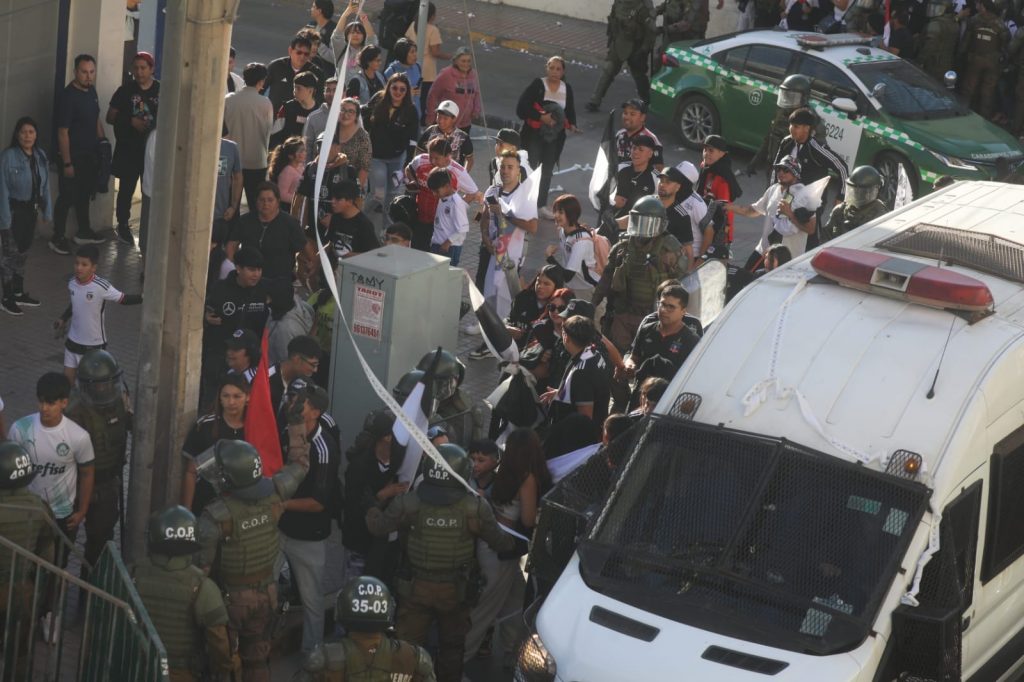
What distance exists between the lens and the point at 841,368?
7746 millimetres

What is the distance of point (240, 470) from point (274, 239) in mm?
4487

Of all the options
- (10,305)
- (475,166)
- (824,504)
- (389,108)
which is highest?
(824,504)

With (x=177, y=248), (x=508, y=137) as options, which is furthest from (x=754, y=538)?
(x=508, y=137)

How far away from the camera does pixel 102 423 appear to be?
877 centimetres

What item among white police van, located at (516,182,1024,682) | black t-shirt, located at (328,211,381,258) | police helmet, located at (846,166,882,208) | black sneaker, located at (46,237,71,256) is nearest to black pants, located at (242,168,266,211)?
black sneaker, located at (46,237,71,256)

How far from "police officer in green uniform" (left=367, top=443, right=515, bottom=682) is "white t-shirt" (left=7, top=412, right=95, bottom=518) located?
5.42ft

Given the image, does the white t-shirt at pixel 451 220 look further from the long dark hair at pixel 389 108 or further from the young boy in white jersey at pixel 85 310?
the young boy in white jersey at pixel 85 310

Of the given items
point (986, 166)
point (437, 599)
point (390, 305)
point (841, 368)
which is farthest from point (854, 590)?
point (986, 166)

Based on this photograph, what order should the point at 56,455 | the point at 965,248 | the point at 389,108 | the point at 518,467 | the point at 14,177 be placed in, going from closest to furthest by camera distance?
the point at 56,455 → the point at 518,467 → the point at 965,248 → the point at 14,177 → the point at 389,108

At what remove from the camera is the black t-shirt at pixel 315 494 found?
8.61 m

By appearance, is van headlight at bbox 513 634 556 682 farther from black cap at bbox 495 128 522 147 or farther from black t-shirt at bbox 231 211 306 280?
black cap at bbox 495 128 522 147

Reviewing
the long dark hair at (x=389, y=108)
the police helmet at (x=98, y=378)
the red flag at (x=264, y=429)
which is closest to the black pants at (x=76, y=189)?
the long dark hair at (x=389, y=108)

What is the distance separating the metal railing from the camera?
680cm

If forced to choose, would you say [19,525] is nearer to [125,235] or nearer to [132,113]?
[132,113]
